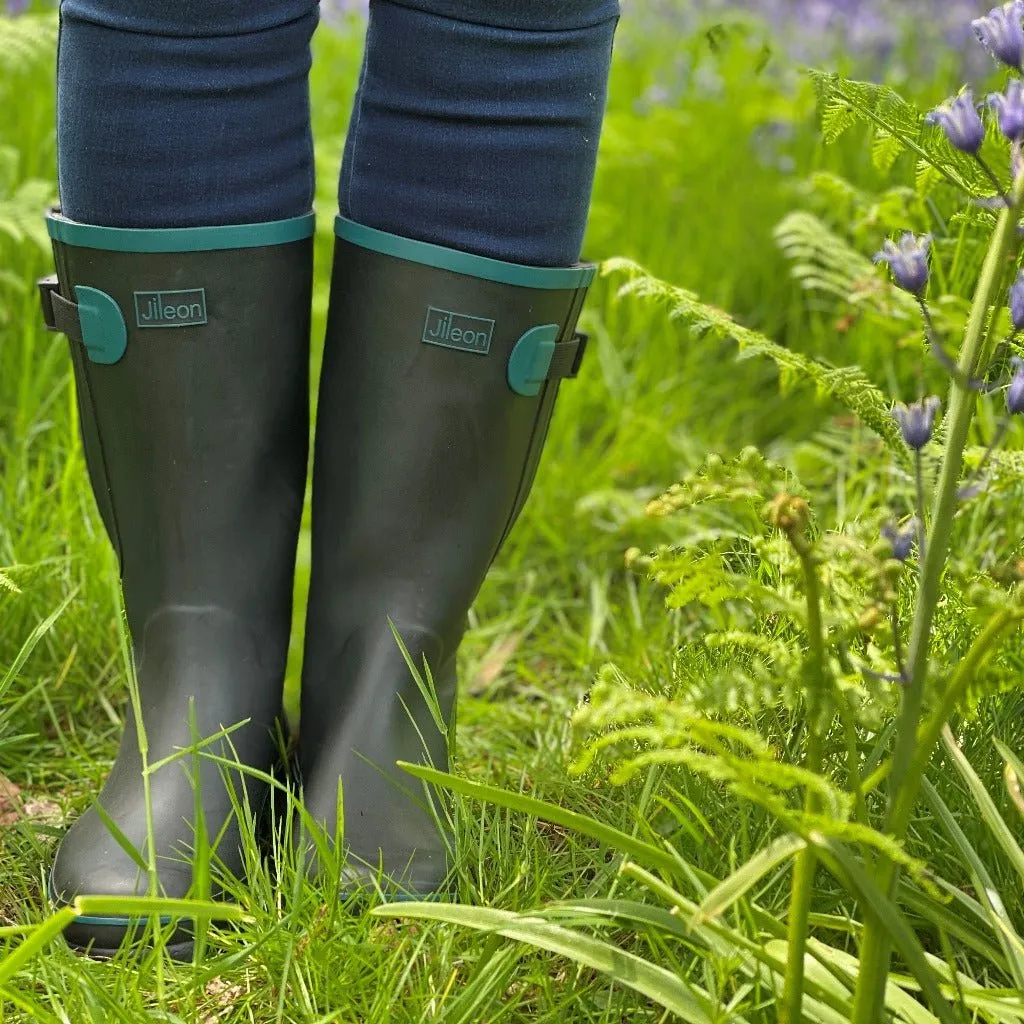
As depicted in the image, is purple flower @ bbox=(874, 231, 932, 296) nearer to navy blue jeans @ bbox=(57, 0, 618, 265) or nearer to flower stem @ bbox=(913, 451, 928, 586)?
flower stem @ bbox=(913, 451, 928, 586)

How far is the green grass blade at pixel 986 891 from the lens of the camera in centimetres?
88

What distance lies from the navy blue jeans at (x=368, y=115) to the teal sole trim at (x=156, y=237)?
16mm

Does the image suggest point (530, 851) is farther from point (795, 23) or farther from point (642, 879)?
point (795, 23)

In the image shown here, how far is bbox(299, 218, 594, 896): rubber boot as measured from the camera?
115 cm

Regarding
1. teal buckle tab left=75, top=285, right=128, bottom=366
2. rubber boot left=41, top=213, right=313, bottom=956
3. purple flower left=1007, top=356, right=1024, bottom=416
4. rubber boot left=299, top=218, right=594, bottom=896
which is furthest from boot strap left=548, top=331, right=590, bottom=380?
purple flower left=1007, top=356, right=1024, bottom=416

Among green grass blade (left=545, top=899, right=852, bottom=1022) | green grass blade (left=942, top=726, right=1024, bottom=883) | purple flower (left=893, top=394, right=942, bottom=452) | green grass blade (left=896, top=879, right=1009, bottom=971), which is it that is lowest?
green grass blade (left=896, top=879, right=1009, bottom=971)

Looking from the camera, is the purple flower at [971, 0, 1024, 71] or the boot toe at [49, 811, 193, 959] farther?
the boot toe at [49, 811, 193, 959]

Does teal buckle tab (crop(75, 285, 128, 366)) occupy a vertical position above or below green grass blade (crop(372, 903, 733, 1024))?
above

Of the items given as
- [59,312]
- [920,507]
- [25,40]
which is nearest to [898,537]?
[920,507]

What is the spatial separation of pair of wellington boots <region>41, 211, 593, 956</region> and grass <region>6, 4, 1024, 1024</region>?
100 mm

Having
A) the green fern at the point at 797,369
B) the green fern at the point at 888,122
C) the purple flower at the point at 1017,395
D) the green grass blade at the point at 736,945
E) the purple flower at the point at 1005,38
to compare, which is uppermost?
the purple flower at the point at 1005,38

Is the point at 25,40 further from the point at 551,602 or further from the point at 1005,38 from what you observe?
the point at 1005,38

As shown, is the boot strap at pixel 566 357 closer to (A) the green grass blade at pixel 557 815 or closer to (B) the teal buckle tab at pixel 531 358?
(B) the teal buckle tab at pixel 531 358

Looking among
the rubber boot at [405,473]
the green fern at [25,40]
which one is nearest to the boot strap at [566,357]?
the rubber boot at [405,473]
